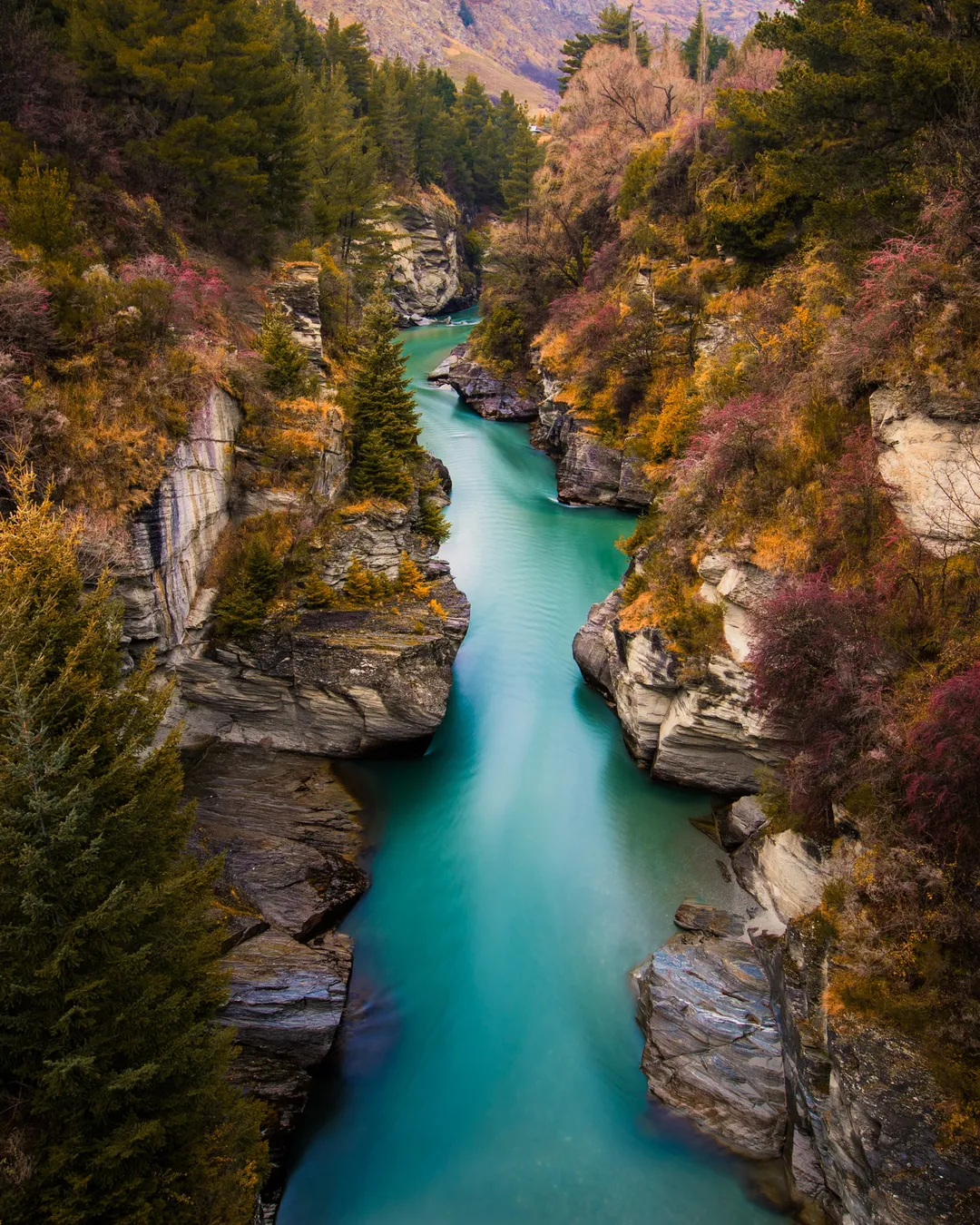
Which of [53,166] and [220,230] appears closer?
[53,166]

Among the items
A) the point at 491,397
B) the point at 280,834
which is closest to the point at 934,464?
the point at 280,834

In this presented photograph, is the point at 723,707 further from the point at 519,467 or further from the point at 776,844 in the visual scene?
the point at 519,467

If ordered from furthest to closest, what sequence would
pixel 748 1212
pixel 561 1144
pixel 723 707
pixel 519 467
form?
pixel 519 467
pixel 723 707
pixel 561 1144
pixel 748 1212

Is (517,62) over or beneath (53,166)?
over

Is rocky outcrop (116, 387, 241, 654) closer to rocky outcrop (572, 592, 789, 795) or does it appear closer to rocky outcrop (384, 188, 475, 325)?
rocky outcrop (572, 592, 789, 795)

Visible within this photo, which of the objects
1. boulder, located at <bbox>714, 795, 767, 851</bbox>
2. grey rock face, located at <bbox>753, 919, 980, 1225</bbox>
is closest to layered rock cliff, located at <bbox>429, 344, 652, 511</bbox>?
boulder, located at <bbox>714, 795, 767, 851</bbox>

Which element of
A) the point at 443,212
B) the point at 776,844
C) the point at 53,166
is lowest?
the point at 776,844

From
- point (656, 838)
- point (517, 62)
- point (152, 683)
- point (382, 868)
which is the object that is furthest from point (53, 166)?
point (517, 62)

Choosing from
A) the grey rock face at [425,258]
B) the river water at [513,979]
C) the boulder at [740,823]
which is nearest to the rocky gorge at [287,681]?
the river water at [513,979]
